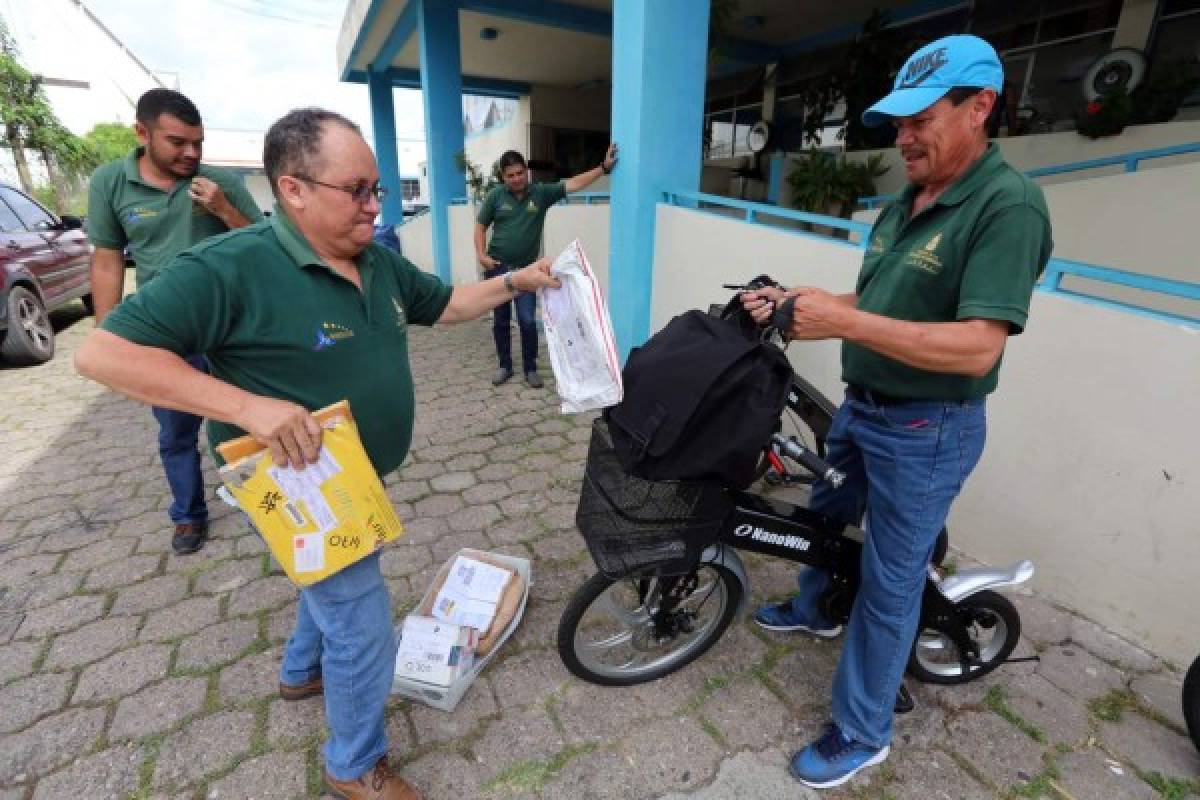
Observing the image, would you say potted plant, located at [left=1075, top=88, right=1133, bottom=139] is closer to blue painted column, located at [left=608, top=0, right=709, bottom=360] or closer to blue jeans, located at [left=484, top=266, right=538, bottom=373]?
blue painted column, located at [left=608, top=0, right=709, bottom=360]

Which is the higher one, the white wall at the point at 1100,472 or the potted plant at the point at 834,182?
the potted plant at the point at 834,182

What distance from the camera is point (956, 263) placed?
145cm

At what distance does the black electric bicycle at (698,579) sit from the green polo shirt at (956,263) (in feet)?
1.16

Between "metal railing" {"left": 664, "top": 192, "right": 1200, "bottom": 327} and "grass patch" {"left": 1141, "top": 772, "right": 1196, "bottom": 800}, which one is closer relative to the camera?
"grass patch" {"left": 1141, "top": 772, "right": 1196, "bottom": 800}

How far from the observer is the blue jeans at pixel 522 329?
17.2 feet

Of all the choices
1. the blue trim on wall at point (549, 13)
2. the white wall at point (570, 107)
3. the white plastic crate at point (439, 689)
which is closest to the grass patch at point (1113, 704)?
the white plastic crate at point (439, 689)

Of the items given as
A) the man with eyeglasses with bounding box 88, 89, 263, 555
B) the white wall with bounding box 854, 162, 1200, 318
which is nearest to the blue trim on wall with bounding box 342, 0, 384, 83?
the man with eyeglasses with bounding box 88, 89, 263, 555

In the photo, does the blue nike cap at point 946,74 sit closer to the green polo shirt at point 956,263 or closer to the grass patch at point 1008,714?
the green polo shirt at point 956,263

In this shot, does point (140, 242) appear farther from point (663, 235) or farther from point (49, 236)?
point (49, 236)

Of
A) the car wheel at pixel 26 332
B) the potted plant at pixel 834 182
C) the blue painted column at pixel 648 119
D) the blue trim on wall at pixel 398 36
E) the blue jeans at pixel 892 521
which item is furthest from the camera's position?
A: the blue trim on wall at pixel 398 36

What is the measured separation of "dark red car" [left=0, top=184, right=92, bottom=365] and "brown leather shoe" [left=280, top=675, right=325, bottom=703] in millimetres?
5267

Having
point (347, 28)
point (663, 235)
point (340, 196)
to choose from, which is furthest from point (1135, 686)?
point (347, 28)

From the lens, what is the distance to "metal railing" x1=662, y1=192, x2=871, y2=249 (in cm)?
312

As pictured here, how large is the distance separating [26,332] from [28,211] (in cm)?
205
